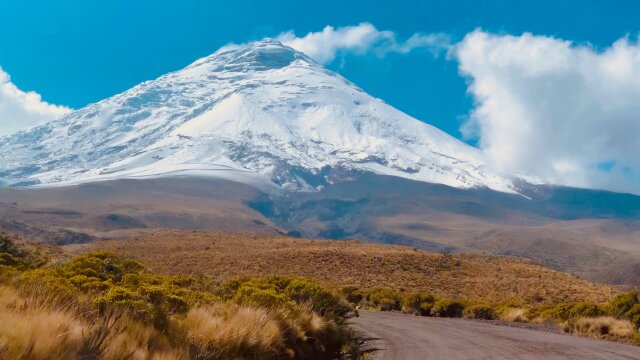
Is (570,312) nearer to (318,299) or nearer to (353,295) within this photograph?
(318,299)

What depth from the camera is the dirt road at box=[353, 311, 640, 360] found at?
49.3 ft

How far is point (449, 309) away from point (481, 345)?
16.2 metres

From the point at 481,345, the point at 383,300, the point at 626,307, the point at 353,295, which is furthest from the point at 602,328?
the point at 353,295

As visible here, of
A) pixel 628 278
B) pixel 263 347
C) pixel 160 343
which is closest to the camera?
pixel 160 343

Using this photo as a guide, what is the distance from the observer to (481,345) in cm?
1708

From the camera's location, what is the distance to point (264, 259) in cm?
6456

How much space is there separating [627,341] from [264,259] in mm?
47710

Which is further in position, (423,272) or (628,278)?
(628,278)

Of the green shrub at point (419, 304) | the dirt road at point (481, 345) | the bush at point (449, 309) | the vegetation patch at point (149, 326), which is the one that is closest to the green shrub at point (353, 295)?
the green shrub at point (419, 304)

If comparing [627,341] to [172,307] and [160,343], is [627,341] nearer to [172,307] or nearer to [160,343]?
[172,307]

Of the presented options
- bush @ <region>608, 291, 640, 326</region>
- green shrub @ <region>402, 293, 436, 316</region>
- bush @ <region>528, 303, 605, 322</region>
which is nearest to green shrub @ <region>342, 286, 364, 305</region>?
green shrub @ <region>402, 293, 436, 316</region>

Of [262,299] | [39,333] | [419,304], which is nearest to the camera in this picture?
[39,333]

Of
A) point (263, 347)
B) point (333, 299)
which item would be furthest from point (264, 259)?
point (263, 347)

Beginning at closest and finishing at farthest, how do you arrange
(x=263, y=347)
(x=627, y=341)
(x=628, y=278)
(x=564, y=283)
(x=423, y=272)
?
(x=263, y=347)
(x=627, y=341)
(x=564, y=283)
(x=423, y=272)
(x=628, y=278)
